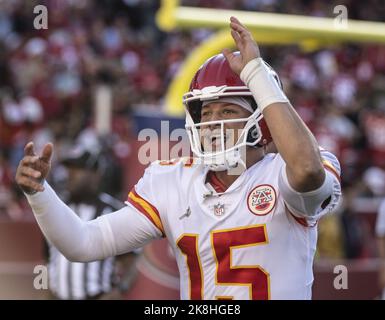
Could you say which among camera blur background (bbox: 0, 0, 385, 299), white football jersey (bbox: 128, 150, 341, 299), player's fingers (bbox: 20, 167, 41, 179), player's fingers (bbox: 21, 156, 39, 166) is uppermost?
camera blur background (bbox: 0, 0, 385, 299)

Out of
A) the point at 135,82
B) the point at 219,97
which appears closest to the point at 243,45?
the point at 219,97

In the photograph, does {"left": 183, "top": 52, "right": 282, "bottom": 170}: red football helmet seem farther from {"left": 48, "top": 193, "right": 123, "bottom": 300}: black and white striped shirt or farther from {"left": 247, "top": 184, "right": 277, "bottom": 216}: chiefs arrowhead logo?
{"left": 48, "top": 193, "right": 123, "bottom": 300}: black and white striped shirt

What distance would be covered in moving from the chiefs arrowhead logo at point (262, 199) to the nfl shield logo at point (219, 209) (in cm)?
8

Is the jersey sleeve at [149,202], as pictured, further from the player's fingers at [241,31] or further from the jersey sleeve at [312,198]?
the player's fingers at [241,31]

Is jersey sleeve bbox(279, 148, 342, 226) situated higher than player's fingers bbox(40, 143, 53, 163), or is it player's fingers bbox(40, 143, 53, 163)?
player's fingers bbox(40, 143, 53, 163)

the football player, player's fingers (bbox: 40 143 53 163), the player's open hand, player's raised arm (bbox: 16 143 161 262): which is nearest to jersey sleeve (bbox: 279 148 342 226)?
the football player

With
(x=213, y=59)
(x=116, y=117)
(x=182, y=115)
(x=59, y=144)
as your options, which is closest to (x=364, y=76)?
(x=116, y=117)

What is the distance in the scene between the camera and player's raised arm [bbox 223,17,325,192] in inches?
98.3

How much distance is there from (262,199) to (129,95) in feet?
26.5

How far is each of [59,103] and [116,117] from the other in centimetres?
63

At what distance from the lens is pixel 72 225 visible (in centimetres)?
278

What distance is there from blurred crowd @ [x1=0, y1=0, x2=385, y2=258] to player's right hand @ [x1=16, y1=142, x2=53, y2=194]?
5035 millimetres

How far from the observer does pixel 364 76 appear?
40.1 feet
